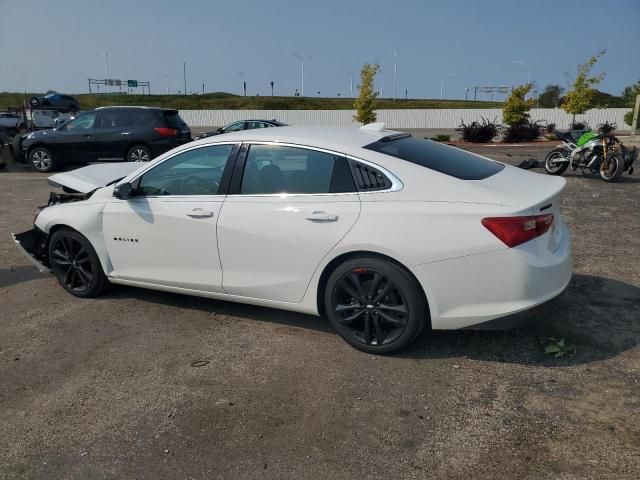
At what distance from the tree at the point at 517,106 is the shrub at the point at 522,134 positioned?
1.31m

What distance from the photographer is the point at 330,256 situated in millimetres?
3637

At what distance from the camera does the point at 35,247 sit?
5.29m

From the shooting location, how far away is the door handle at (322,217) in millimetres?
3604

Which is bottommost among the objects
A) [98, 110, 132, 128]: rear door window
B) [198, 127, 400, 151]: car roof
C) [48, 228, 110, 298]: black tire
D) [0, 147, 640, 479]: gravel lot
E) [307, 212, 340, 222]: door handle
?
[0, 147, 640, 479]: gravel lot

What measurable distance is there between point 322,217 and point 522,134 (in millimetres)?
25907

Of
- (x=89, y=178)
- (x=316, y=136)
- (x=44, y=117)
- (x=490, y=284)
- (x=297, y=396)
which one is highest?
(x=44, y=117)

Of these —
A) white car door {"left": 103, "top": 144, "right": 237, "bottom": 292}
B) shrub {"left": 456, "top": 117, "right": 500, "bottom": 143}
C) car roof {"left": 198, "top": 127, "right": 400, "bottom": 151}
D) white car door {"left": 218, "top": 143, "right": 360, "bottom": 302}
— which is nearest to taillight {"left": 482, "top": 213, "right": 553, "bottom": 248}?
white car door {"left": 218, "top": 143, "right": 360, "bottom": 302}

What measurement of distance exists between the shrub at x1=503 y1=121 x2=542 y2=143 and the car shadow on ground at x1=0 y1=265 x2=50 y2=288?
25.4 metres

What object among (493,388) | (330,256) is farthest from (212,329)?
(493,388)

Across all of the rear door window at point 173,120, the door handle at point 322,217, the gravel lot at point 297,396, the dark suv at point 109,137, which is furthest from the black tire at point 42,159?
the door handle at point 322,217

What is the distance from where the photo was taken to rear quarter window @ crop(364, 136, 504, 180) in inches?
145

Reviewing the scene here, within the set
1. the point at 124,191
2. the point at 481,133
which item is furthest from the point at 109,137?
the point at 481,133

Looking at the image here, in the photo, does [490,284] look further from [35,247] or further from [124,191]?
[35,247]

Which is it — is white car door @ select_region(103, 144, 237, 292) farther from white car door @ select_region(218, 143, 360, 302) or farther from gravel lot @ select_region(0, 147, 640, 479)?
gravel lot @ select_region(0, 147, 640, 479)
